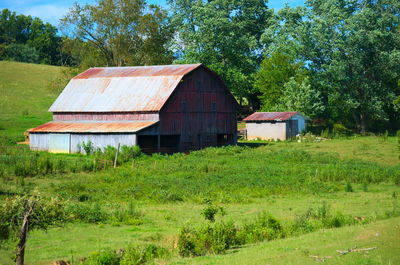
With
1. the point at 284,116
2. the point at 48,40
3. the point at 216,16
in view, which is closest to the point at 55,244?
the point at 284,116

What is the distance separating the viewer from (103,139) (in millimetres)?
46375

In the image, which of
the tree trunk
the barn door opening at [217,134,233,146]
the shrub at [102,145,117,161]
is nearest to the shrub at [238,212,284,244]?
the tree trunk

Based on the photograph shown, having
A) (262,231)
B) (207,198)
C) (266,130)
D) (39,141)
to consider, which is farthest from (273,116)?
(262,231)

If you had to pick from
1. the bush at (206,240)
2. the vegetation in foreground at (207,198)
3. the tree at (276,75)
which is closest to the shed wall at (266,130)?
the tree at (276,75)

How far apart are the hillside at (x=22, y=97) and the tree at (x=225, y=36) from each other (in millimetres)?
18077

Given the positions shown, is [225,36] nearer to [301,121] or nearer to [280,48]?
[280,48]

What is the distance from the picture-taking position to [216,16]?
7325cm

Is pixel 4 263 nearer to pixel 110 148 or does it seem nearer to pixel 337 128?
pixel 110 148

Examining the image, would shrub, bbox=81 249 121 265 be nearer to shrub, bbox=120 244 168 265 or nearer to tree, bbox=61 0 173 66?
shrub, bbox=120 244 168 265

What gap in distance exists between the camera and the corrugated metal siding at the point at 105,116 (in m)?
48.2

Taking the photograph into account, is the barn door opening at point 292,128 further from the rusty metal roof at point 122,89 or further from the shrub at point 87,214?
the shrub at point 87,214

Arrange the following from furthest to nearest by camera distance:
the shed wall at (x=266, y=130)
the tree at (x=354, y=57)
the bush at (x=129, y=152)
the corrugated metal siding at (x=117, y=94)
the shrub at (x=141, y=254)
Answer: the tree at (x=354, y=57)
the shed wall at (x=266, y=130)
the corrugated metal siding at (x=117, y=94)
the bush at (x=129, y=152)
the shrub at (x=141, y=254)

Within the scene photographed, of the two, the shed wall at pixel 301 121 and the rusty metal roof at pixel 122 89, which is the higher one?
the rusty metal roof at pixel 122 89

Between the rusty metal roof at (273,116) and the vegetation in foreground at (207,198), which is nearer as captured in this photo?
the vegetation in foreground at (207,198)
